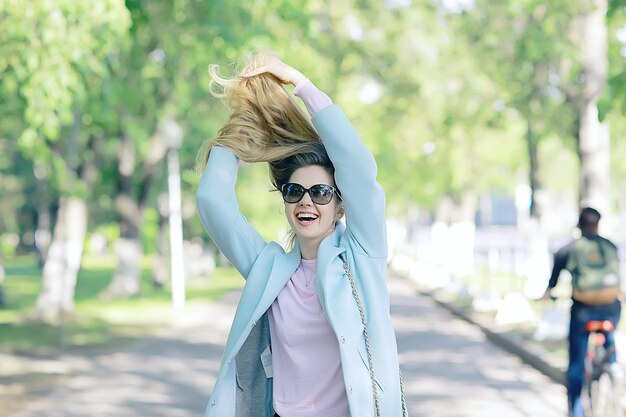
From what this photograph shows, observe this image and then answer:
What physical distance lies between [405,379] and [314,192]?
1006cm

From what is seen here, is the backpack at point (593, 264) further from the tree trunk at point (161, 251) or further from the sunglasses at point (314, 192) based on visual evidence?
the tree trunk at point (161, 251)

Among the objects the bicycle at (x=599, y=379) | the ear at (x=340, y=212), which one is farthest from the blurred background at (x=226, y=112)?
the bicycle at (x=599, y=379)

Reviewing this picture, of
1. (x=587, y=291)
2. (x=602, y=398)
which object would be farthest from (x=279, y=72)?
(x=602, y=398)

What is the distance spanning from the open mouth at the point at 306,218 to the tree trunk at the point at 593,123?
40.4 feet

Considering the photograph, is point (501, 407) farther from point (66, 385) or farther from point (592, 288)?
point (66, 385)

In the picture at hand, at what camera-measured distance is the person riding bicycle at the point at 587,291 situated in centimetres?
869

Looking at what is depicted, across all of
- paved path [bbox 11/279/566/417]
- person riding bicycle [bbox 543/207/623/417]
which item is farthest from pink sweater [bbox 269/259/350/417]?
paved path [bbox 11/279/566/417]

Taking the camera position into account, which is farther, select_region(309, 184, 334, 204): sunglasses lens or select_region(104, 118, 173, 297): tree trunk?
select_region(104, 118, 173, 297): tree trunk

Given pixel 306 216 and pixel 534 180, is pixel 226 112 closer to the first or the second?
pixel 534 180

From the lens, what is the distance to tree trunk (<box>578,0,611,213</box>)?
15.5 metres

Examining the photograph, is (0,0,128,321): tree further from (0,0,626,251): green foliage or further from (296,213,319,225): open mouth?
(296,213,319,225): open mouth

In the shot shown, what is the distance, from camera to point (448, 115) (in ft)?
88.9

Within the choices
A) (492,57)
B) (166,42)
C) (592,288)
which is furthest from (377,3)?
(592,288)

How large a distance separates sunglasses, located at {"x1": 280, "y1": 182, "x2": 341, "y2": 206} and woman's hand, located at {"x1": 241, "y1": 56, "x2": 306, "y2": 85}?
0.31 m
